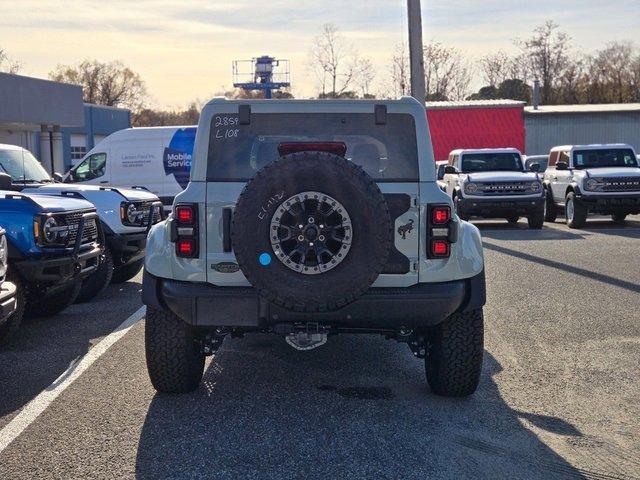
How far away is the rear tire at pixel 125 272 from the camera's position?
11839 millimetres

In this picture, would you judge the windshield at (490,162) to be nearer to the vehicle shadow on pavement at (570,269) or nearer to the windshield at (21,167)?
the vehicle shadow on pavement at (570,269)

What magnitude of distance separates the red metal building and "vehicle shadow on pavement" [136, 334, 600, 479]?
3311 cm

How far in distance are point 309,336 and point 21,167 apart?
22.3ft

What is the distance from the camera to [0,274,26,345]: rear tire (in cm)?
722

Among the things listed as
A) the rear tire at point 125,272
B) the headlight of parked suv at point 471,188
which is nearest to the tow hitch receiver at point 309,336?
the rear tire at point 125,272

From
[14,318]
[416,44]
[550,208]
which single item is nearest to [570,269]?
[14,318]

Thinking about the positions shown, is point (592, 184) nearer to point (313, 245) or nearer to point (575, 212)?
point (575, 212)

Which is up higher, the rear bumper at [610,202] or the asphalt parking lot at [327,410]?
the rear bumper at [610,202]

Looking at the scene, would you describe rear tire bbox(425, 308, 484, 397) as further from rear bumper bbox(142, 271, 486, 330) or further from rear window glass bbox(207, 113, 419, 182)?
rear window glass bbox(207, 113, 419, 182)

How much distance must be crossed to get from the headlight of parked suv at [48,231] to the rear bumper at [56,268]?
0.16 meters

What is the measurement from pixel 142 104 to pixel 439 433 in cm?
9532

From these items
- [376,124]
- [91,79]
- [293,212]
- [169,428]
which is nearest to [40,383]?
[169,428]

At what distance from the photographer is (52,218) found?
26.8 ft

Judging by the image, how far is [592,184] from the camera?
19.5 metres
